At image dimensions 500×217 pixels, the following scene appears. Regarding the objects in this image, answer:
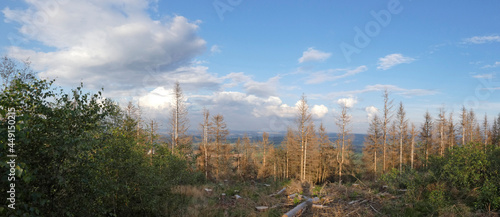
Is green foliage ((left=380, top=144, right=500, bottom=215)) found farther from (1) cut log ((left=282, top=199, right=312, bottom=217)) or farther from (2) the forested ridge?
(1) cut log ((left=282, top=199, right=312, bottom=217))

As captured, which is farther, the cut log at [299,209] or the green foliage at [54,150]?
the cut log at [299,209]

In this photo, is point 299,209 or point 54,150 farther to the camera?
point 299,209

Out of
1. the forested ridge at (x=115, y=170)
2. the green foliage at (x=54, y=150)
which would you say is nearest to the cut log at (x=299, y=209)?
the forested ridge at (x=115, y=170)

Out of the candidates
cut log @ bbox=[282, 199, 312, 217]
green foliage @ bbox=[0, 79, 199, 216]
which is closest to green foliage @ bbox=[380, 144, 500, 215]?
cut log @ bbox=[282, 199, 312, 217]

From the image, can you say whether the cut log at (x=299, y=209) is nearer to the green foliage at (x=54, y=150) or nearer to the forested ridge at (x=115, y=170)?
the forested ridge at (x=115, y=170)

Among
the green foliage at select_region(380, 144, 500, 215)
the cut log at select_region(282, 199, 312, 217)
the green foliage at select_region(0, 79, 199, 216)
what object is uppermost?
the green foliage at select_region(0, 79, 199, 216)

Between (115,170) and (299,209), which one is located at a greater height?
(115,170)

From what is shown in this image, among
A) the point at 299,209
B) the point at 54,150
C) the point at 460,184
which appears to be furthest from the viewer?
the point at 299,209

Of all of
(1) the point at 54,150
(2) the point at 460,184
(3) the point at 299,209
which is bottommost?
(3) the point at 299,209

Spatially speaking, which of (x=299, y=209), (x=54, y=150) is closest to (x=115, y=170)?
(x=54, y=150)

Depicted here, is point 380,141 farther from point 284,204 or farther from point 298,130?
point 284,204

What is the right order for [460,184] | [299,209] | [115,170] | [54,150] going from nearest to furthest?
[54,150] < [115,170] < [460,184] < [299,209]

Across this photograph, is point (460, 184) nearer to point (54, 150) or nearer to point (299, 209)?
point (299, 209)

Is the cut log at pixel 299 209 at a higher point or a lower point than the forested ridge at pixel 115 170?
lower
